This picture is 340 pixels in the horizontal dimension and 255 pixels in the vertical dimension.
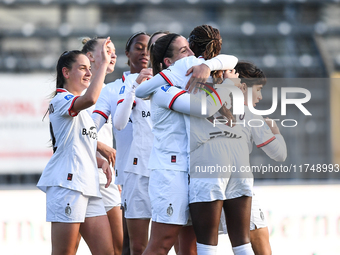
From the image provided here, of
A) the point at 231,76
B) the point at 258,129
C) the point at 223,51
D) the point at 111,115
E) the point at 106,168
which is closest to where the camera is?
the point at 231,76

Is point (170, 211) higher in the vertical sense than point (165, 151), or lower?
lower

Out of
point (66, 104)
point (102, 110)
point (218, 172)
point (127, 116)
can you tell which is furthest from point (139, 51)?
point (218, 172)

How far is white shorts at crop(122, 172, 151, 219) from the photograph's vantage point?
309 cm

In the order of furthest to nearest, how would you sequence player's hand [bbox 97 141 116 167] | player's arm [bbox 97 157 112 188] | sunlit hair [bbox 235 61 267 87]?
1. player's hand [bbox 97 141 116 167]
2. player's arm [bbox 97 157 112 188]
3. sunlit hair [bbox 235 61 267 87]

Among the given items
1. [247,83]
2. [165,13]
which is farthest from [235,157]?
[165,13]

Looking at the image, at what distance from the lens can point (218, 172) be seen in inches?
94.2

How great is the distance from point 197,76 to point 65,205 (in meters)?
1.02

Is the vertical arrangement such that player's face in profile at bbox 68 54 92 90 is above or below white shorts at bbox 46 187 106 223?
above

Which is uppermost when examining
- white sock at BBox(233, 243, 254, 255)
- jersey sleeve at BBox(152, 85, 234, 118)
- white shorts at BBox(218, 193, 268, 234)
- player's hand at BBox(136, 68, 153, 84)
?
player's hand at BBox(136, 68, 153, 84)

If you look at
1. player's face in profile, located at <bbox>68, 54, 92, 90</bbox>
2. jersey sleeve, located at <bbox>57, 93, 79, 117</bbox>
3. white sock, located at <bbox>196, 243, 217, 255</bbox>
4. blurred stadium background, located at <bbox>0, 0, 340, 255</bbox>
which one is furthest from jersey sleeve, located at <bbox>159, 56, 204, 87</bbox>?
blurred stadium background, located at <bbox>0, 0, 340, 255</bbox>

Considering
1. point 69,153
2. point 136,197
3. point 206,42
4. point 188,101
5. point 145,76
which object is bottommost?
point 136,197

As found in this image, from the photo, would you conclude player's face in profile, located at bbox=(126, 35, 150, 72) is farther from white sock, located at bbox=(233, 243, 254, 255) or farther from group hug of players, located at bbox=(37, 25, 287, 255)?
white sock, located at bbox=(233, 243, 254, 255)

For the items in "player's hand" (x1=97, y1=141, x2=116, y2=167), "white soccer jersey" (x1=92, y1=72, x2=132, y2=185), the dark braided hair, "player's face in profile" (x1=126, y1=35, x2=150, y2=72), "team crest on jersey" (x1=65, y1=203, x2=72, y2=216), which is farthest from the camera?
"player's face in profile" (x1=126, y1=35, x2=150, y2=72)

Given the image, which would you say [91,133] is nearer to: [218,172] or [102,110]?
[102,110]
